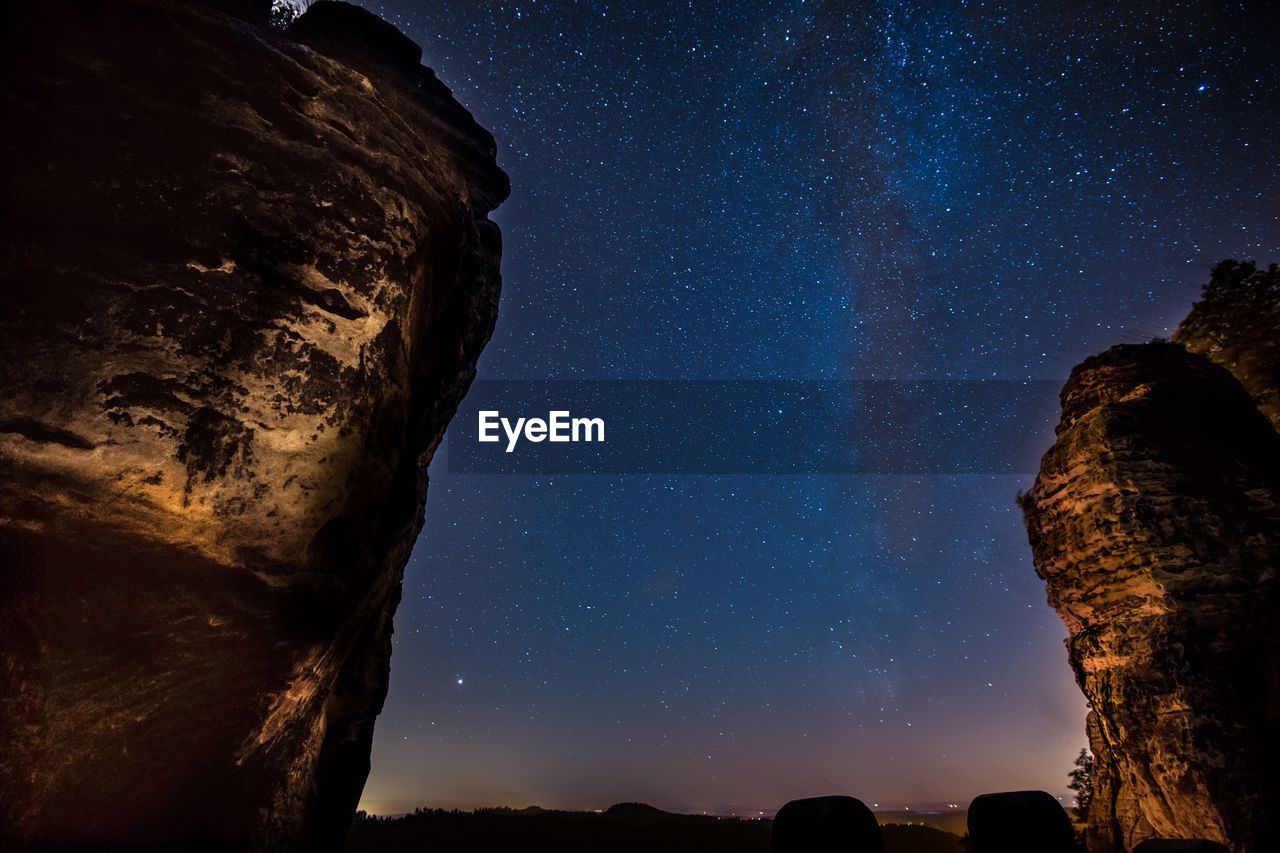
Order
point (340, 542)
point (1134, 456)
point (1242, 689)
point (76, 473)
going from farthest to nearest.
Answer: point (1134, 456) < point (1242, 689) < point (340, 542) < point (76, 473)

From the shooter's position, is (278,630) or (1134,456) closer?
(278,630)

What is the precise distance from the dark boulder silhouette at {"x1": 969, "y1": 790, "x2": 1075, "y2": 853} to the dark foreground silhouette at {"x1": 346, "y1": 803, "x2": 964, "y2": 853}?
21546mm

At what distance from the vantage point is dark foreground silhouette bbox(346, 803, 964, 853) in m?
24.6

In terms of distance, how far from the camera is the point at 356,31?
39.4ft

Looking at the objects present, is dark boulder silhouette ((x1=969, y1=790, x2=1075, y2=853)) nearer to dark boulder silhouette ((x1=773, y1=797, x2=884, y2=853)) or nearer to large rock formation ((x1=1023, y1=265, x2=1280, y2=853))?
dark boulder silhouette ((x1=773, y1=797, x2=884, y2=853))

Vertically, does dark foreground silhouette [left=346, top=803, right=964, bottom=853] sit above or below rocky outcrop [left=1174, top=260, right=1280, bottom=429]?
below

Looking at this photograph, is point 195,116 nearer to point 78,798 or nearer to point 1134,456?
point 78,798

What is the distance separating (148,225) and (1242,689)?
16786mm

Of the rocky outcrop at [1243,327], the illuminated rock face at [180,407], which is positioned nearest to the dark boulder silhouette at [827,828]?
the illuminated rock face at [180,407]

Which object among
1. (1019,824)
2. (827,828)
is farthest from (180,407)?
(1019,824)

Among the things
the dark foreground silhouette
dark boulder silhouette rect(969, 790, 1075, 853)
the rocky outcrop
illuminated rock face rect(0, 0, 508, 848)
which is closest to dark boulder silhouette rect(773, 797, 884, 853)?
dark boulder silhouette rect(969, 790, 1075, 853)

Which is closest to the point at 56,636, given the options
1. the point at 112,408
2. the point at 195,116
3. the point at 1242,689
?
the point at 112,408

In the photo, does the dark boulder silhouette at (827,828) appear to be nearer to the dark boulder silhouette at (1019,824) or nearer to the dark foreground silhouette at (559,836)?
the dark boulder silhouette at (1019,824)

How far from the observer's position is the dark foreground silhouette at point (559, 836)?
24578 millimetres
